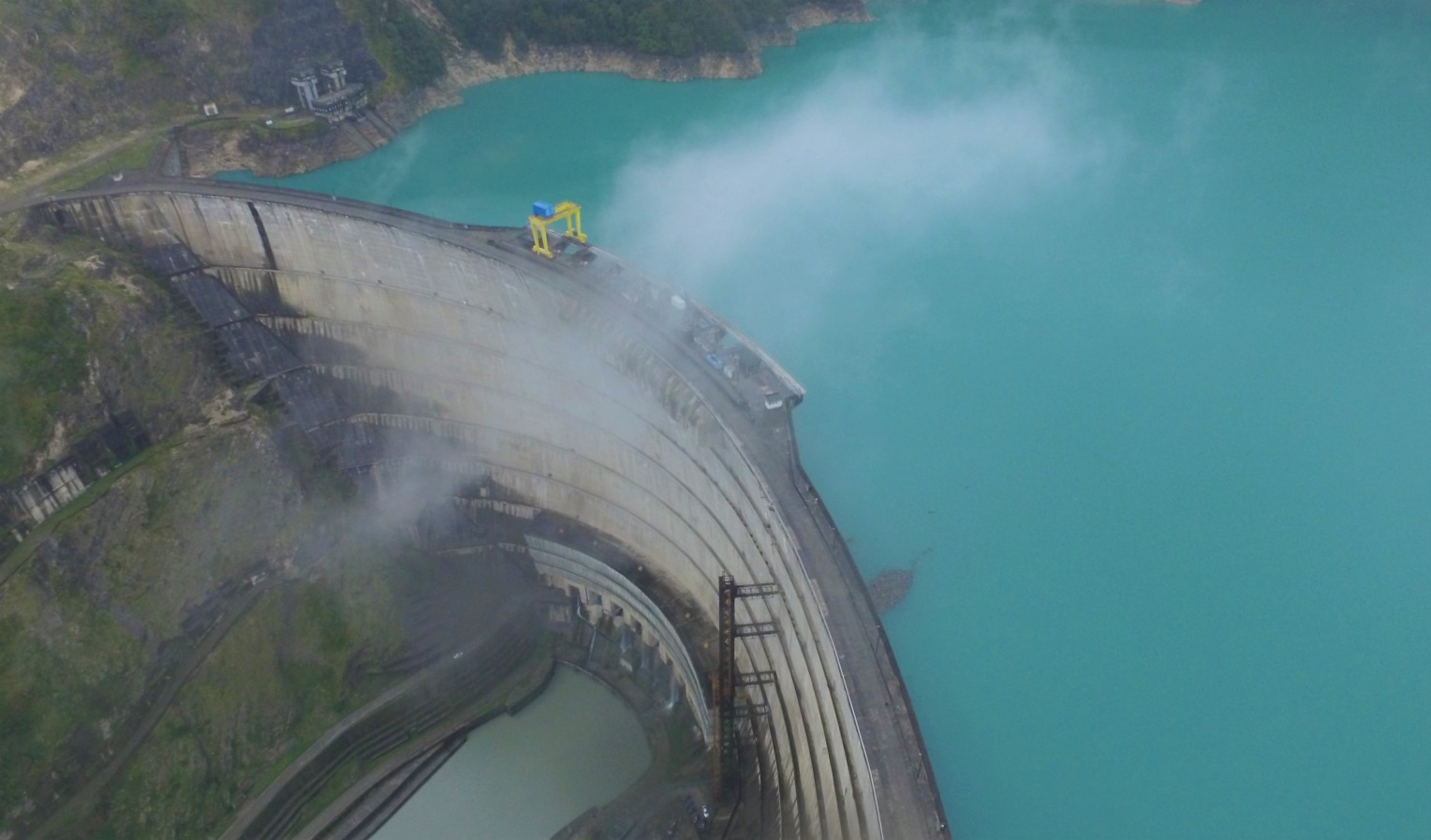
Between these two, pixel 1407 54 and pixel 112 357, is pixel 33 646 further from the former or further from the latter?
pixel 1407 54

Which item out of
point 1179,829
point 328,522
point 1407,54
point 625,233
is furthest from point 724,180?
point 1407,54

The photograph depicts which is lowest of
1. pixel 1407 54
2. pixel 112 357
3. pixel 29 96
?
pixel 112 357

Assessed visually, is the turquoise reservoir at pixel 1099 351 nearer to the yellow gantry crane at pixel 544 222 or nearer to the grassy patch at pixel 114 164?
the yellow gantry crane at pixel 544 222

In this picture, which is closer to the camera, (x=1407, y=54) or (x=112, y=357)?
(x=112, y=357)

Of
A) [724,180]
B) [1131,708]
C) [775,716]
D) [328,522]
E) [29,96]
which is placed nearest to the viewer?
[1131,708]

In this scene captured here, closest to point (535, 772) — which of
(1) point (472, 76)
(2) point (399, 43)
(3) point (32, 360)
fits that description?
(3) point (32, 360)

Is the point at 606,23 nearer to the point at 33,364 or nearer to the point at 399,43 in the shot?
the point at 399,43

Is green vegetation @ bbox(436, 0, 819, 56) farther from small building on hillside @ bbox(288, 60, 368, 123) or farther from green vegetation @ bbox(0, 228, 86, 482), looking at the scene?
green vegetation @ bbox(0, 228, 86, 482)

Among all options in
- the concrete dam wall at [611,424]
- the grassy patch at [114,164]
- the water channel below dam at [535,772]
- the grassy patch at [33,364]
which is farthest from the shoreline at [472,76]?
the water channel below dam at [535,772]
